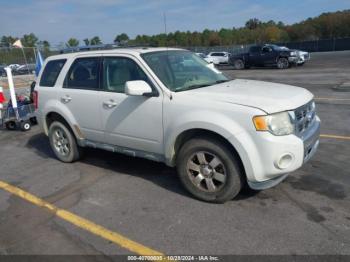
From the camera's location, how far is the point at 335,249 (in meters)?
3.32

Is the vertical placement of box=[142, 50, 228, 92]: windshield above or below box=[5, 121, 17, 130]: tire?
above

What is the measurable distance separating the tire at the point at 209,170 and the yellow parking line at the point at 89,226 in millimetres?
1106

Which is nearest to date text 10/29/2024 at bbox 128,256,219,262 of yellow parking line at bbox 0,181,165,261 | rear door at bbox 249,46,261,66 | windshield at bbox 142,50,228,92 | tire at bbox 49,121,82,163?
yellow parking line at bbox 0,181,165,261

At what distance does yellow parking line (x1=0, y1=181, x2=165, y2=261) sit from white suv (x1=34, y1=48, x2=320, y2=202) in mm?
1112

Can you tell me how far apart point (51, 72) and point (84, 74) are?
0.95 metres

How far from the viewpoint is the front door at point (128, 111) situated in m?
4.68

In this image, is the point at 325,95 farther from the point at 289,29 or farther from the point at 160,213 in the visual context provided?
the point at 289,29

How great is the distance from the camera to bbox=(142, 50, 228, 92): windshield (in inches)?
186

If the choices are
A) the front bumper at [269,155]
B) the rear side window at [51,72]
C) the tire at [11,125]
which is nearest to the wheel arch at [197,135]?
the front bumper at [269,155]

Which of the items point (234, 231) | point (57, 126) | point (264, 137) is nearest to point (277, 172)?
point (264, 137)

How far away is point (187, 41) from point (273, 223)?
9241 centimetres

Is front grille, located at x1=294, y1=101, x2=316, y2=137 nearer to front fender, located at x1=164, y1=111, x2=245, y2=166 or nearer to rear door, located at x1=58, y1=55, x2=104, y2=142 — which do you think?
front fender, located at x1=164, y1=111, x2=245, y2=166

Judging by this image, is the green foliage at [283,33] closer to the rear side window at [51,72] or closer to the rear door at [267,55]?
the rear door at [267,55]

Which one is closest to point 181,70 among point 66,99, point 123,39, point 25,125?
point 66,99
